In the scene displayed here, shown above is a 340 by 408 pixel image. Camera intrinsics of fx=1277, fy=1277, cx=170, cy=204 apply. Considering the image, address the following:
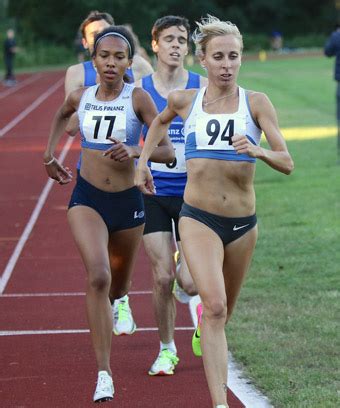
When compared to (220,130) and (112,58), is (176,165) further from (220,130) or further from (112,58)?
(220,130)

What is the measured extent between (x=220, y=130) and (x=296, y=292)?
3716 millimetres

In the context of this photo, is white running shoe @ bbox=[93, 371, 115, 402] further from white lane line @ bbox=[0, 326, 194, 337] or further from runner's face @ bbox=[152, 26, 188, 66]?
runner's face @ bbox=[152, 26, 188, 66]

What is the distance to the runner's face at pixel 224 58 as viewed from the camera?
22.5ft

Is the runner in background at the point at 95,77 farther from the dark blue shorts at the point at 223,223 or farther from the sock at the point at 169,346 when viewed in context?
the dark blue shorts at the point at 223,223

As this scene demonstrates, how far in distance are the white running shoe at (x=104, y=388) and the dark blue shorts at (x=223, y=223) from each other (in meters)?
1.03

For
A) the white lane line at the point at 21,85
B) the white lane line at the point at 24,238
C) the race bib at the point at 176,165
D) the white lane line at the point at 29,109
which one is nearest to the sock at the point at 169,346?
the race bib at the point at 176,165

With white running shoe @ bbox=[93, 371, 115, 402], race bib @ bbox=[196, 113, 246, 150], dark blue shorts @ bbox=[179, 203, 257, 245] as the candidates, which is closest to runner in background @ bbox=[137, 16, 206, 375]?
white running shoe @ bbox=[93, 371, 115, 402]

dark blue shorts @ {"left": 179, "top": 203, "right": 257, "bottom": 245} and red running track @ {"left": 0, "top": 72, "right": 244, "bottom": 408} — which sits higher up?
dark blue shorts @ {"left": 179, "top": 203, "right": 257, "bottom": 245}

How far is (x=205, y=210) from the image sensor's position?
6.86 metres

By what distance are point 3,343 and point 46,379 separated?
120 cm

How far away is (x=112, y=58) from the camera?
25.2ft

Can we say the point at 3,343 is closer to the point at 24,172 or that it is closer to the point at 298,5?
the point at 24,172

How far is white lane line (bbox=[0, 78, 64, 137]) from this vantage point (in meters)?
30.0

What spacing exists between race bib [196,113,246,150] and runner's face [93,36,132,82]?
1015 millimetres
